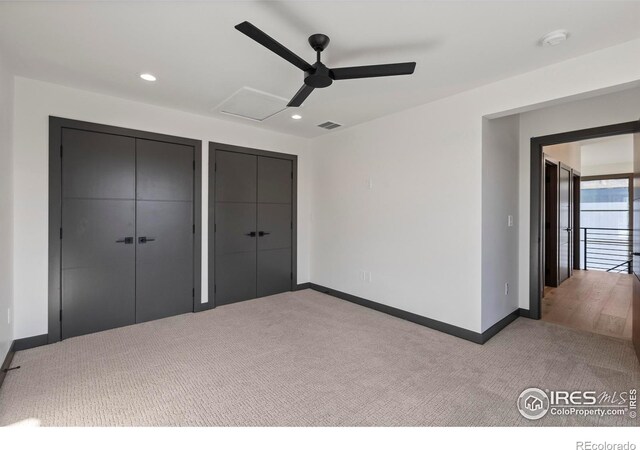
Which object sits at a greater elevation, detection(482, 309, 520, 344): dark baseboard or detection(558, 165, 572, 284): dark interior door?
detection(558, 165, 572, 284): dark interior door

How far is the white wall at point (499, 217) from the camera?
304 cm

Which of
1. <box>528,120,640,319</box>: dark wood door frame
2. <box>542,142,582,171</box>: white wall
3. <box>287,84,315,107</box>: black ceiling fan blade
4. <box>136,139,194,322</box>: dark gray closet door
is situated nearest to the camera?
<box>287,84,315,107</box>: black ceiling fan blade

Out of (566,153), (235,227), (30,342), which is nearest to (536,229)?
(566,153)

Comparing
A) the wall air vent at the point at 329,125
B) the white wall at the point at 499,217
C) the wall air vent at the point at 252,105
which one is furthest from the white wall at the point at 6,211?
the white wall at the point at 499,217

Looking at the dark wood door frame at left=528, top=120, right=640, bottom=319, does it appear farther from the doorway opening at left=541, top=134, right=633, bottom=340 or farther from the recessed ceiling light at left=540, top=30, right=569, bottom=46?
the recessed ceiling light at left=540, top=30, right=569, bottom=46

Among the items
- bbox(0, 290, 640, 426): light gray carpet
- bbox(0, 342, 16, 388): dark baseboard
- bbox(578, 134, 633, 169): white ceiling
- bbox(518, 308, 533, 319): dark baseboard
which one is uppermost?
bbox(578, 134, 633, 169): white ceiling

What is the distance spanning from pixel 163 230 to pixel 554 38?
4109 millimetres

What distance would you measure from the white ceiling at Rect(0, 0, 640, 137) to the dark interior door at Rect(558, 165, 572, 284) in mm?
3404

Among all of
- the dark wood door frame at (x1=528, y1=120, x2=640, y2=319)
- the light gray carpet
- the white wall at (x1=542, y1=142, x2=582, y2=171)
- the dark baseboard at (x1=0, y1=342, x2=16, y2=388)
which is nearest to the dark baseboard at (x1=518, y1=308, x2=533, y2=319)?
the dark wood door frame at (x1=528, y1=120, x2=640, y2=319)

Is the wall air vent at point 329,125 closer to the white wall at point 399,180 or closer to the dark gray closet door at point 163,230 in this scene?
the white wall at point 399,180

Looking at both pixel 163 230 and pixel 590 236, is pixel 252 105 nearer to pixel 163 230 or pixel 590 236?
pixel 163 230

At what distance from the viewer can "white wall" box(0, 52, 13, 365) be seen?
2381 mm

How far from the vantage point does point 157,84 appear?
2.93 metres

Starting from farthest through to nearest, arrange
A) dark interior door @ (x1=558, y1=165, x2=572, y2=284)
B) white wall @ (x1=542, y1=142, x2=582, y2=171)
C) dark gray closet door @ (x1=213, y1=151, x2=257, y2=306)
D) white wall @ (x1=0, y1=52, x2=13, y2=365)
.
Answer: dark interior door @ (x1=558, y1=165, x2=572, y2=284)
white wall @ (x1=542, y1=142, x2=582, y2=171)
dark gray closet door @ (x1=213, y1=151, x2=257, y2=306)
white wall @ (x1=0, y1=52, x2=13, y2=365)
